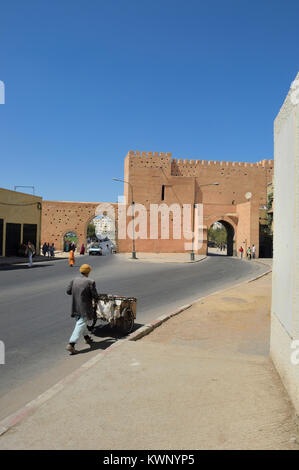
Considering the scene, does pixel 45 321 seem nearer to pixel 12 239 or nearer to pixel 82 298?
pixel 82 298

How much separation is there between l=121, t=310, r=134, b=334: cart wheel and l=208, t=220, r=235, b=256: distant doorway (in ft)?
116

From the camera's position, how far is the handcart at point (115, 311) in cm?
679

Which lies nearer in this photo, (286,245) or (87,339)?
(286,245)

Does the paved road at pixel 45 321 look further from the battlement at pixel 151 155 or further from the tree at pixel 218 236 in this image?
the tree at pixel 218 236

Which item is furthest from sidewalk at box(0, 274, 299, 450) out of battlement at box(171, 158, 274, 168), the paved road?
battlement at box(171, 158, 274, 168)

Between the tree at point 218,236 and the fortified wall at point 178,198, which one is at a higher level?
the fortified wall at point 178,198

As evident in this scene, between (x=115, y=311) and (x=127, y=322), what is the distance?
456 mm

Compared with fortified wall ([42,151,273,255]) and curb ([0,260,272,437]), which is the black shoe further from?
fortified wall ([42,151,273,255])

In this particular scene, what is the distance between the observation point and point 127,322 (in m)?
7.05

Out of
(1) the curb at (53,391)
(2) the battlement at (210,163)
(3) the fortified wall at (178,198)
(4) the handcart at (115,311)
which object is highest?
(2) the battlement at (210,163)

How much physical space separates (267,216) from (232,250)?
6.37 m

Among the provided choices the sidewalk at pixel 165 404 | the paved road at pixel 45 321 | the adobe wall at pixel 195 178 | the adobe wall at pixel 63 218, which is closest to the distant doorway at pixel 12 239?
the adobe wall at pixel 63 218

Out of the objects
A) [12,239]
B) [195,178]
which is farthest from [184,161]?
[12,239]

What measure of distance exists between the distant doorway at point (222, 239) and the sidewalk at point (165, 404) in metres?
36.9
